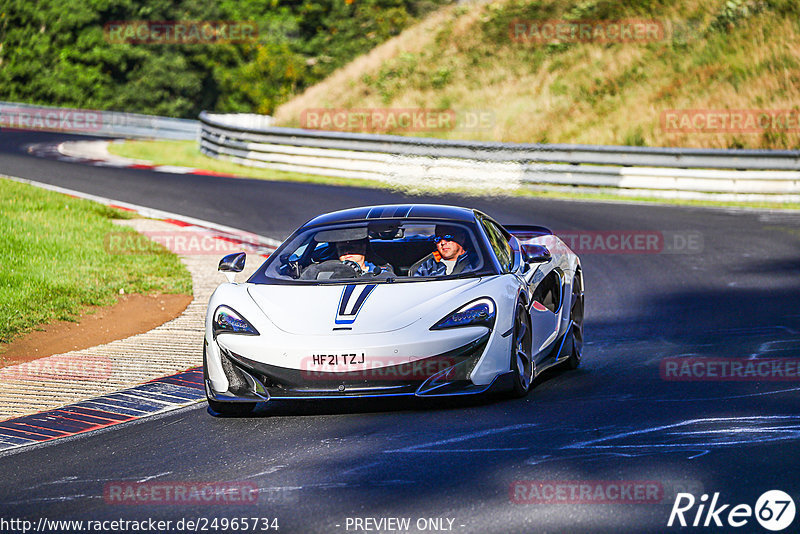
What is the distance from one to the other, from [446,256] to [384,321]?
1.36 metres

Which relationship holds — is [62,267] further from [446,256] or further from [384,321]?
[384,321]

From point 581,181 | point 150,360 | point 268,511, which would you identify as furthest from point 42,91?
point 268,511

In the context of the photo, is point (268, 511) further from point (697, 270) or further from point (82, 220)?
point (82, 220)

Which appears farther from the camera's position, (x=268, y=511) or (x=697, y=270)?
(x=697, y=270)

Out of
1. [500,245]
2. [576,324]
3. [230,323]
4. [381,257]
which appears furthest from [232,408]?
[576,324]

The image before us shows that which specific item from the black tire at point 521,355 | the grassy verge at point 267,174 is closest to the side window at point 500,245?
the black tire at point 521,355

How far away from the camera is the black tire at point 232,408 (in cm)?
757

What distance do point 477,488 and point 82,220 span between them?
12.6 m

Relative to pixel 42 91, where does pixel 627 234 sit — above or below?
above

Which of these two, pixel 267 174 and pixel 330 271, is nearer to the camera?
pixel 330 271

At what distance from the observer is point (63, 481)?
6.11 m

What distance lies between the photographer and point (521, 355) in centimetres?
759

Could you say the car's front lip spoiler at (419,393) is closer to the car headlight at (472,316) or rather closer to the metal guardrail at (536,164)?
the car headlight at (472,316)

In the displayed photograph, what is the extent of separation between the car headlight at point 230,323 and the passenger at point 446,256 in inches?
52.7
